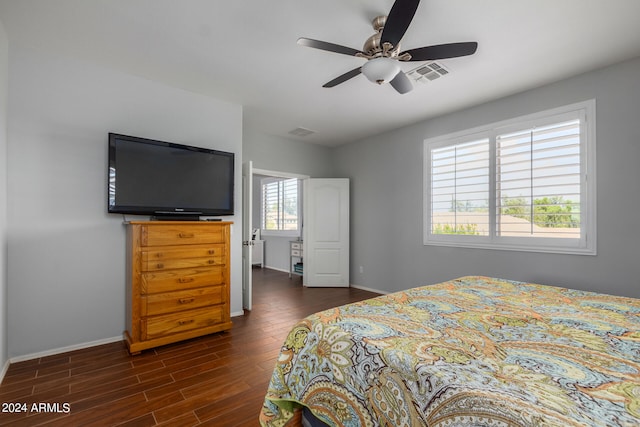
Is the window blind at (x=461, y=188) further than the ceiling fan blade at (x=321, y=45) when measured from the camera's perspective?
Yes

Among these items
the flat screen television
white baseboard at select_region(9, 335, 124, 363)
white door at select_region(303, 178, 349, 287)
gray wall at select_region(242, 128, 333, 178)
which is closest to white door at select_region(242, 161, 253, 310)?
the flat screen television

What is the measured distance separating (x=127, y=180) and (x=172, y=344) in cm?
160

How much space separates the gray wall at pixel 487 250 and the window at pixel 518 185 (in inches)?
3.8

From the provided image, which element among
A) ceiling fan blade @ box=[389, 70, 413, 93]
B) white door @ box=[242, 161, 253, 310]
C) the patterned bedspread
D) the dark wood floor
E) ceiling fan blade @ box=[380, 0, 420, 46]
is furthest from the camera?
white door @ box=[242, 161, 253, 310]

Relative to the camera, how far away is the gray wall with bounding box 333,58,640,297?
262 cm

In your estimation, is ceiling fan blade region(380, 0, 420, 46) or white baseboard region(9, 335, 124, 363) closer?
ceiling fan blade region(380, 0, 420, 46)

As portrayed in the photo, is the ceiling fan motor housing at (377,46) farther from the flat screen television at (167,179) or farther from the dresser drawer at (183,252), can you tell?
the dresser drawer at (183,252)

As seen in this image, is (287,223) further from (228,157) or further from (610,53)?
(610,53)

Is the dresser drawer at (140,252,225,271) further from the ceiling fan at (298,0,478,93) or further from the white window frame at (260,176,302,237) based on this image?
the white window frame at (260,176,302,237)

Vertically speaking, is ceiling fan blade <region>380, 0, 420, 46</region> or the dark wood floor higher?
ceiling fan blade <region>380, 0, 420, 46</region>

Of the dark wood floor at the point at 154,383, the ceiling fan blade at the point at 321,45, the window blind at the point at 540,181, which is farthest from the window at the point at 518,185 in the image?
the dark wood floor at the point at 154,383

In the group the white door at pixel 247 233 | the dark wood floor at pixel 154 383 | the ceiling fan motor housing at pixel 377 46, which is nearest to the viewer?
the dark wood floor at pixel 154 383

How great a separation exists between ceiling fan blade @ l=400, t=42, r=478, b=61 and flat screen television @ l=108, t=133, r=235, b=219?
2.25m

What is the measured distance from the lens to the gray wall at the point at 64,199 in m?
2.42
